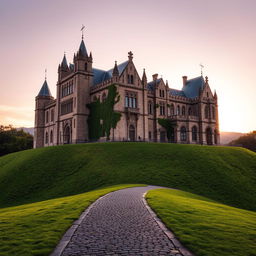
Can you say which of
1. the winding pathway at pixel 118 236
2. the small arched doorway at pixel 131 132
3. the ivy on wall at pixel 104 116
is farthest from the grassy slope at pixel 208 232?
the small arched doorway at pixel 131 132

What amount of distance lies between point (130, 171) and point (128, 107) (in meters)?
22.8

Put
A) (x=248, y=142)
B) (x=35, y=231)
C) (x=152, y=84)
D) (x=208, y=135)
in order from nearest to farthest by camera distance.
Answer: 1. (x=35, y=231)
2. (x=152, y=84)
3. (x=208, y=135)
4. (x=248, y=142)

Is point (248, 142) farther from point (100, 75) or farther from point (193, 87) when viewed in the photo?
point (100, 75)

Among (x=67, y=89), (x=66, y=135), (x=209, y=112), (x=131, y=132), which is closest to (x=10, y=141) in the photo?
(x=66, y=135)

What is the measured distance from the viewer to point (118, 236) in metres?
9.23

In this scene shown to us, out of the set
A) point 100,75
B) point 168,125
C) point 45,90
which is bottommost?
point 168,125

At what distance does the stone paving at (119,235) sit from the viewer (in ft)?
25.8

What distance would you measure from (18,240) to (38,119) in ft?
242

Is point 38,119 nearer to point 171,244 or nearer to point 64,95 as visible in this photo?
point 64,95

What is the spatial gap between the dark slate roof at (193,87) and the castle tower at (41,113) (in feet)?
142

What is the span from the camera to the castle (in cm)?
5409

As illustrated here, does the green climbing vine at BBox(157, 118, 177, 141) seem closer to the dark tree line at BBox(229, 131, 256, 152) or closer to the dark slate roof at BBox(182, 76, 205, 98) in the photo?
the dark slate roof at BBox(182, 76, 205, 98)

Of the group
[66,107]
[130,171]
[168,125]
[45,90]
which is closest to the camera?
[130,171]

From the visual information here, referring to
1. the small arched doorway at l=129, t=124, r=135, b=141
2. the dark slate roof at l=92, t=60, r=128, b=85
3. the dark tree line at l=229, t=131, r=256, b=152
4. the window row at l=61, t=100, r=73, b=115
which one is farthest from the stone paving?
the dark tree line at l=229, t=131, r=256, b=152
